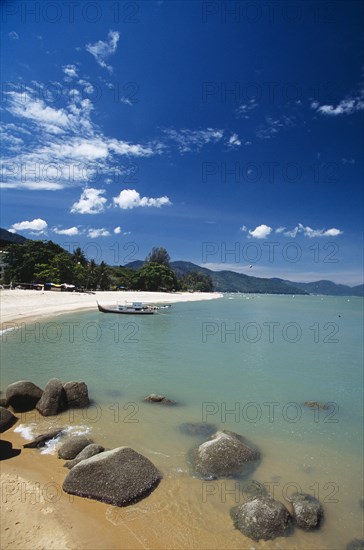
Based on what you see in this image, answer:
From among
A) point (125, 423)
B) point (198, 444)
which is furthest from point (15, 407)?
point (198, 444)

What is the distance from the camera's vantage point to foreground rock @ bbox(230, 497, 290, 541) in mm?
6504

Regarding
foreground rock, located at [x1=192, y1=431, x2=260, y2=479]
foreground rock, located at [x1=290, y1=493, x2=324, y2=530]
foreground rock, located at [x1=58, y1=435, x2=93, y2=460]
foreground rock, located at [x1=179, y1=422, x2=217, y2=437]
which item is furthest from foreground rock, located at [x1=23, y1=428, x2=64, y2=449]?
foreground rock, located at [x1=290, y1=493, x2=324, y2=530]

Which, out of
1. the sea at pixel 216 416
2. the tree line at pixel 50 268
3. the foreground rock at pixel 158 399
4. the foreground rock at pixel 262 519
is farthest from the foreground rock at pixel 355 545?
the tree line at pixel 50 268

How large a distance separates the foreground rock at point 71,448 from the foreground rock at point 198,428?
11.7 feet

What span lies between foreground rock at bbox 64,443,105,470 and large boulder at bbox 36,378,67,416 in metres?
3.74

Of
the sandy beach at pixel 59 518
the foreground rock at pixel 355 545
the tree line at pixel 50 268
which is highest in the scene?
the tree line at pixel 50 268

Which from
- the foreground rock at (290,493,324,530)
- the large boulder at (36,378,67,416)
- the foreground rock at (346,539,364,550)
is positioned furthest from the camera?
the large boulder at (36,378,67,416)

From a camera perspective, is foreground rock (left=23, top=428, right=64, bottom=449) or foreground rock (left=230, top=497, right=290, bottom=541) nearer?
foreground rock (left=230, top=497, right=290, bottom=541)

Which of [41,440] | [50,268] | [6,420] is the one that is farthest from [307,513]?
[50,268]

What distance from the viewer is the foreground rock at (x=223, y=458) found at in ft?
28.2

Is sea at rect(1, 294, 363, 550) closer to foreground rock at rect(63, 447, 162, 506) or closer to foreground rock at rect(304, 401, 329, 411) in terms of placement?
foreground rock at rect(304, 401, 329, 411)

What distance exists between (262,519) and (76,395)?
325 inches

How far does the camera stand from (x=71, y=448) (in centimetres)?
873

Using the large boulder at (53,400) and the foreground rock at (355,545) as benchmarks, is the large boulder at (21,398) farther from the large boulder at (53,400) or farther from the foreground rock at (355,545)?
the foreground rock at (355,545)
